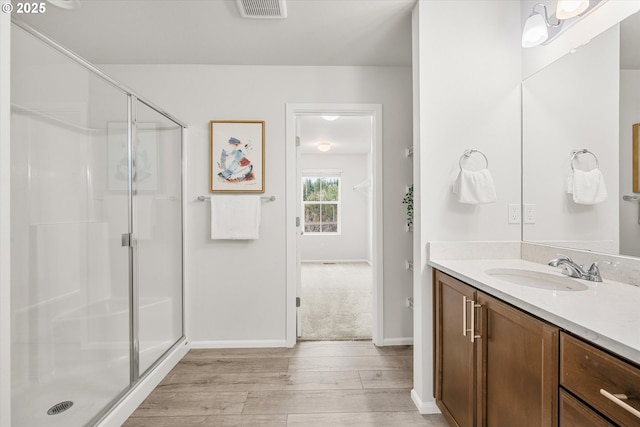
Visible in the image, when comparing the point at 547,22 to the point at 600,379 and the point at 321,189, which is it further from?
the point at 321,189

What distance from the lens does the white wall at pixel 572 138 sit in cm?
137

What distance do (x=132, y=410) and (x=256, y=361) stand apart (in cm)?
86

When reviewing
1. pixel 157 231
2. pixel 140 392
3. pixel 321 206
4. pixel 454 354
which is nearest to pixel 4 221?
pixel 157 231

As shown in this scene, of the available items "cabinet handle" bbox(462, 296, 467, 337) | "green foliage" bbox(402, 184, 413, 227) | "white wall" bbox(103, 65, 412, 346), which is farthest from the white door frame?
"cabinet handle" bbox(462, 296, 467, 337)

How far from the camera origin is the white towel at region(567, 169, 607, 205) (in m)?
1.43

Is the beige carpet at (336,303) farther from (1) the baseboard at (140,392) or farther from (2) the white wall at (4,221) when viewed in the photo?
(2) the white wall at (4,221)

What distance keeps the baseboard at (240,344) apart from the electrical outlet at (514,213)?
1.97 meters

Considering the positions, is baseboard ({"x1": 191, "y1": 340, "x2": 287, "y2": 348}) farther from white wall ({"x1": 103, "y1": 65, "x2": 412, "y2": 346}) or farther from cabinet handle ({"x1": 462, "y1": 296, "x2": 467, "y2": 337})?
cabinet handle ({"x1": 462, "y1": 296, "x2": 467, "y2": 337})

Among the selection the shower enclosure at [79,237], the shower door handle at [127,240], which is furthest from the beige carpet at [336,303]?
the shower door handle at [127,240]

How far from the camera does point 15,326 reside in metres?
1.27

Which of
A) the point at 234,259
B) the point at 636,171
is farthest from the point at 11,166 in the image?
the point at 636,171

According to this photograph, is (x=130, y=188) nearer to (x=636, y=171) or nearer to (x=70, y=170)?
(x=70, y=170)

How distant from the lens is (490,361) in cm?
124

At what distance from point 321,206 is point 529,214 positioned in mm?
5691
